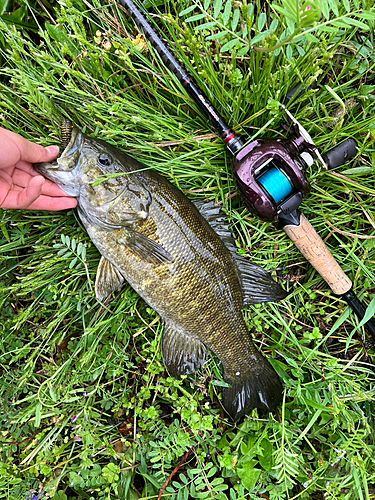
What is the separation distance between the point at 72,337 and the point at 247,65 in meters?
2.52

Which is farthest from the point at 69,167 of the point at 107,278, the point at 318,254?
the point at 318,254

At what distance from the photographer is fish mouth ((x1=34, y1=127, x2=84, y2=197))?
2.27 m

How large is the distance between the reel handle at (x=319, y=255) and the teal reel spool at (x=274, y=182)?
0.23m

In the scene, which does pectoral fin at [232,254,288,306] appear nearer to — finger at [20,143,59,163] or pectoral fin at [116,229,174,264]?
pectoral fin at [116,229,174,264]

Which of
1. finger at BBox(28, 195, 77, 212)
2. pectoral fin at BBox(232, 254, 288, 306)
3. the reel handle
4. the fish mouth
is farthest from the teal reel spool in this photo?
finger at BBox(28, 195, 77, 212)

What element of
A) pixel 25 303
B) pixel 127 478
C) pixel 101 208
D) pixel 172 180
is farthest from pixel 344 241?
pixel 25 303

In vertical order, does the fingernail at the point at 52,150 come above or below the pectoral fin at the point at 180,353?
above

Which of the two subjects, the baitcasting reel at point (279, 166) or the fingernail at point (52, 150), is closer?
the baitcasting reel at point (279, 166)

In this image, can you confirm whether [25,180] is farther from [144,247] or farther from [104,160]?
[144,247]

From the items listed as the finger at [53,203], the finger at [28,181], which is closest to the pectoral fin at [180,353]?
the finger at [53,203]

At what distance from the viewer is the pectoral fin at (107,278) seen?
257cm

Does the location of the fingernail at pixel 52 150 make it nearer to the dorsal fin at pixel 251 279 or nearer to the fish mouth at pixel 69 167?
the fish mouth at pixel 69 167

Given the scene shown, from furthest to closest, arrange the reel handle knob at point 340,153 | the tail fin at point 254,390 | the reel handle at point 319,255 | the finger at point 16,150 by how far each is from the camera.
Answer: the tail fin at point 254,390
the reel handle at point 319,255
the reel handle knob at point 340,153
the finger at point 16,150

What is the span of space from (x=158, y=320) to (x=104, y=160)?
4.23 feet
